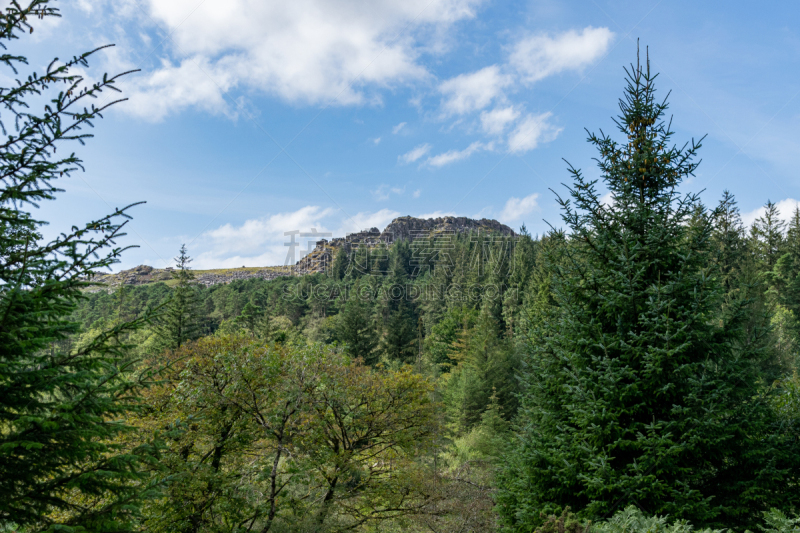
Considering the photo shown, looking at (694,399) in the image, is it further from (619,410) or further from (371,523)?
(371,523)

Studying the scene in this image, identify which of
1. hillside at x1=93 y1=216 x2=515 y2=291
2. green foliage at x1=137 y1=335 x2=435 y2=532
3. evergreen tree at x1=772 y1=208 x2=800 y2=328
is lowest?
green foliage at x1=137 y1=335 x2=435 y2=532

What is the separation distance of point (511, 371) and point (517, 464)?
21.4 meters

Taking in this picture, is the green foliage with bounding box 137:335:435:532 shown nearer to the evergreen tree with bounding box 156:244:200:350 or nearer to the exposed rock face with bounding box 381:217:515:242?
the evergreen tree with bounding box 156:244:200:350

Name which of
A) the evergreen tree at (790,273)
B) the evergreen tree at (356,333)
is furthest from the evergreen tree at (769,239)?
the evergreen tree at (356,333)

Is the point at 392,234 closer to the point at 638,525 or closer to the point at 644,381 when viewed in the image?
the point at 644,381

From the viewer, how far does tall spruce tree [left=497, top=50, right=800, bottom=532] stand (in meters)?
5.90

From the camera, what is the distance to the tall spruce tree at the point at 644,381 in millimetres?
5898

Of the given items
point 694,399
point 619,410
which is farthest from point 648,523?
point 694,399

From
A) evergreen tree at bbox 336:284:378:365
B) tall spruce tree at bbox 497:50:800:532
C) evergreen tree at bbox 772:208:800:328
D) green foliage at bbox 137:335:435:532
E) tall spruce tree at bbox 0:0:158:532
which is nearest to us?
tall spruce tree at bbox 0:0:158:532

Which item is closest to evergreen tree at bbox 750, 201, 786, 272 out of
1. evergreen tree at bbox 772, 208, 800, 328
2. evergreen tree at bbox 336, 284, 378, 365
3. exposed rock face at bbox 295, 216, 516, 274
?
evergreen tree at bbox 772, 208, 800, 328

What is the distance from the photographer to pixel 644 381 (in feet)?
20.4

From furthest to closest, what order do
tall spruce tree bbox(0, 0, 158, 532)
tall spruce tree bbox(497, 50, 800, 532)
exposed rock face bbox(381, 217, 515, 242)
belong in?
exposed rock face bbox(381, 217, 515, 242) < tall spruce tree bbox(497, 50, 800, 532) < tall spruce tree bbox(0, 0, 158, 532)

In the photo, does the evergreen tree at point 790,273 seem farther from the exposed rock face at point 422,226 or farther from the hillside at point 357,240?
the exposed rock face at point 422,226

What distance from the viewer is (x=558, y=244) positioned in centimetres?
834
